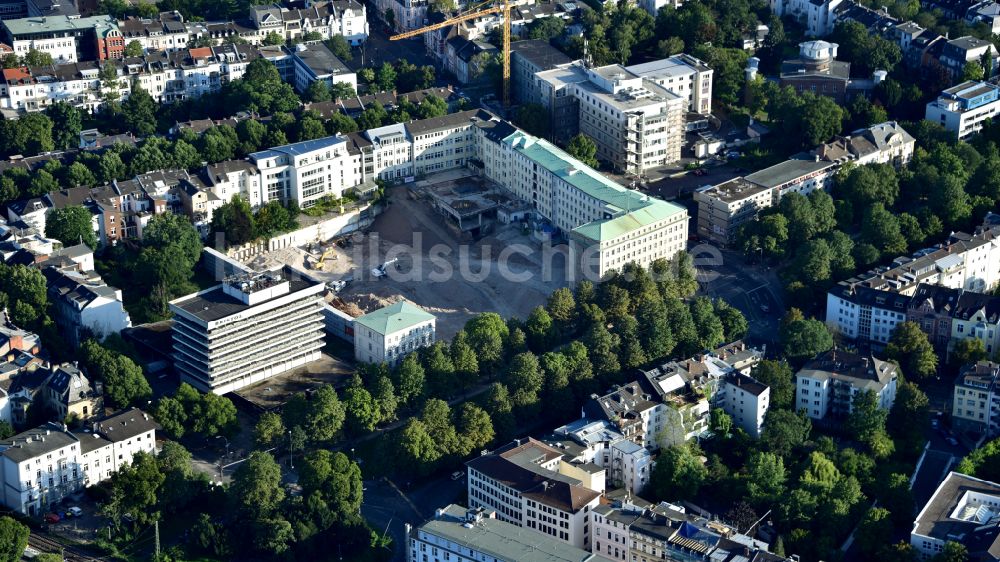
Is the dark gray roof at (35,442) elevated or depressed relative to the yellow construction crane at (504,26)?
depressed

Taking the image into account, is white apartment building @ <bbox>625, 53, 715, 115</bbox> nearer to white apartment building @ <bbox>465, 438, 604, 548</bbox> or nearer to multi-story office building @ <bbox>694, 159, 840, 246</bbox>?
multi-story office building @ <bbox>694, 159, 840, 246</bbox>

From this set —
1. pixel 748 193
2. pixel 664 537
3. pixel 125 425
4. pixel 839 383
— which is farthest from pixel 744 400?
pixel 125 425

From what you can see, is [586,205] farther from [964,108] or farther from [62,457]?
[62,457]

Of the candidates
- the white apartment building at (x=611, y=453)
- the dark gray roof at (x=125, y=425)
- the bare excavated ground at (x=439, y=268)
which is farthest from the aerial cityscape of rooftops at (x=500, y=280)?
the dark gray roof at (x=125, y=425)

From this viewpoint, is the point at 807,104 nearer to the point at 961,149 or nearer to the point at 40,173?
the point at 961,149

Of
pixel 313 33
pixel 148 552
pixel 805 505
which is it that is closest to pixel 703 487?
pixel 805 505

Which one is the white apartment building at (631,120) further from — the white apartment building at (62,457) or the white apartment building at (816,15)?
the white apartment building at (62,457)

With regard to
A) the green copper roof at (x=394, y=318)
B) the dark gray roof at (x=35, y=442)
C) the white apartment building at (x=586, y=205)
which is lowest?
the green copper roof at (x=394, y=318)
